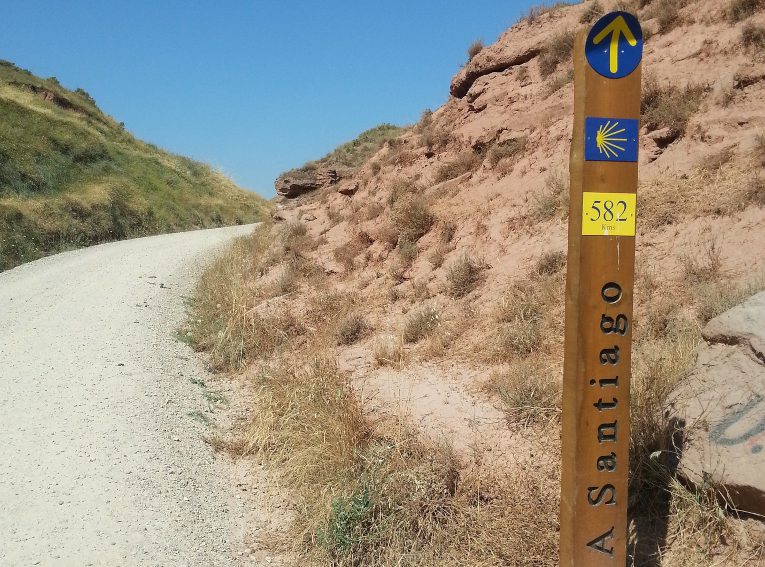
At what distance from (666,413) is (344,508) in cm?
228

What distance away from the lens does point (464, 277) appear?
849 cm

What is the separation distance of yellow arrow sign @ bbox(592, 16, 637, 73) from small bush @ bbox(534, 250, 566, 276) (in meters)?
4.74

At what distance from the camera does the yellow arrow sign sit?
2.96 meters

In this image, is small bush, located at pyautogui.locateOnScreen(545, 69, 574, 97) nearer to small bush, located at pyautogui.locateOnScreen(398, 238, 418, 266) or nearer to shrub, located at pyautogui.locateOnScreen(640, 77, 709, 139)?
shrub, located at pyautogui.locateOnScreen(640, 77, 709, 139)

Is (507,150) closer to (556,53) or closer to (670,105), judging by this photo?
(556,53)

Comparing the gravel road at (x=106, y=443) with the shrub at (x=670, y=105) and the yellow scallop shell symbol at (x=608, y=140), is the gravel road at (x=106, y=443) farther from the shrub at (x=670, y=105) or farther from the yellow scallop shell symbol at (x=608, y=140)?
the shrub at (x=670, y=105)

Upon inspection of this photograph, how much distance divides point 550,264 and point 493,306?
35.1 inches

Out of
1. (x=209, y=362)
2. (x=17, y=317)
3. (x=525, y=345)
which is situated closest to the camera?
(x=525, y=345)

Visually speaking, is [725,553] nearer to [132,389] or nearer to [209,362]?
Answer: [132,389]

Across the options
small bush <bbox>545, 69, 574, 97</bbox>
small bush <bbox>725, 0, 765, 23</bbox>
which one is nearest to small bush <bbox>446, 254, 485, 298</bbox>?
small bush <bbox>545, 69, 574, 97</bbox>

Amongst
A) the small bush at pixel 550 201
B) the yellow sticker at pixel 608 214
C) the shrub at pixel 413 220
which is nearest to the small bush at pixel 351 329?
the shrub at pixel 413 220

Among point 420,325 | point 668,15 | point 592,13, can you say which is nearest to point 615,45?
point 420,325

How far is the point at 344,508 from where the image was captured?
4.41m

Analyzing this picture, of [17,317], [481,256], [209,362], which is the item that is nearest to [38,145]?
[17,317]
